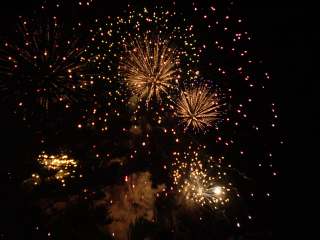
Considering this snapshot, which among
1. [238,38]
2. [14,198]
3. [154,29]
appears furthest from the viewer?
[238,38]

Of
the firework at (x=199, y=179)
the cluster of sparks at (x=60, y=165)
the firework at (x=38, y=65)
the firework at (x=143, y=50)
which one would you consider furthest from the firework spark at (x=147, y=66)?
the cluster of sparks at (x=60, y=165)

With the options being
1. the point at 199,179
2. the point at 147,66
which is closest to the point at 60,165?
the point at 147,66

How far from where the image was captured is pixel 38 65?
19.1ft

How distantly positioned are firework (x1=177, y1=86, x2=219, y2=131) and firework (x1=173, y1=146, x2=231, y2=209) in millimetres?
753

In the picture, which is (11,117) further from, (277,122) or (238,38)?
(277,122)

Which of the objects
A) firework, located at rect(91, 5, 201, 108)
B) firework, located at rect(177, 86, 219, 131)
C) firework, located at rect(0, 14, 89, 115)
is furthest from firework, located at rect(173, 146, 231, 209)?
firework, located at rect(0, 14, 89, 115)

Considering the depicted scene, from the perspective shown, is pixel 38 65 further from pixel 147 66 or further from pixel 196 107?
pixel 196 107

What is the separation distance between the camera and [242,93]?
27.9 feet

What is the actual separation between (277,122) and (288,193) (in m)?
2.20

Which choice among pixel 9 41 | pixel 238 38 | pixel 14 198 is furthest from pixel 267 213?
pixel 9 41

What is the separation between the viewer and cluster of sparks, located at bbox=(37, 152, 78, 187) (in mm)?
6211

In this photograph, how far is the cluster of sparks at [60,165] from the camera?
6.21 meters

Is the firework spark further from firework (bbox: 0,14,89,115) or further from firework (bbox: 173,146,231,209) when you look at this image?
firework (bbox: 173,146,231,209)

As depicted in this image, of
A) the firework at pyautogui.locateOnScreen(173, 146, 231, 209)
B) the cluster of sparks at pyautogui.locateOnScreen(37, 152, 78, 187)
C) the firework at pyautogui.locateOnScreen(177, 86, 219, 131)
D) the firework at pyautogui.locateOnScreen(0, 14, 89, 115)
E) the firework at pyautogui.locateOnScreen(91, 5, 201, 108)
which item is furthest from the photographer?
the firework at pyautogui.locateOnScreen(173, 146, 231, 209)
